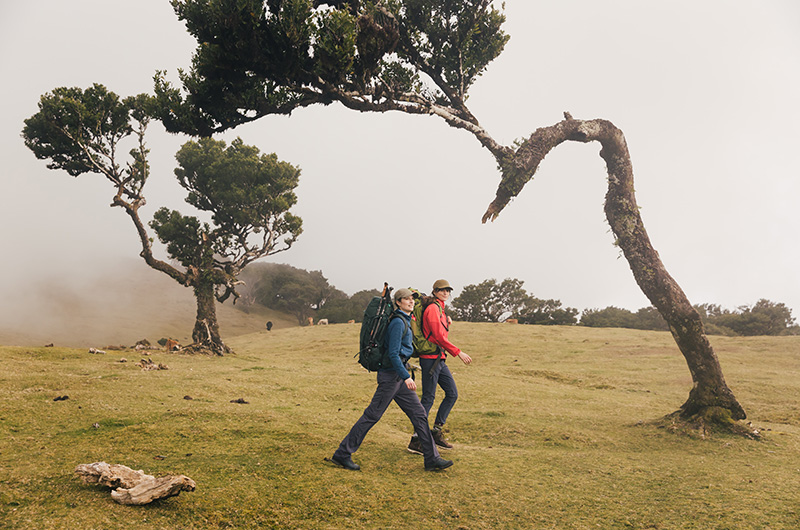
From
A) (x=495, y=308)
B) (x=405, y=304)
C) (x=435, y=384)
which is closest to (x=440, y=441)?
(x=435, y=384)

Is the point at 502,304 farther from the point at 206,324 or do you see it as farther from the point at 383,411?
the point at 383,411

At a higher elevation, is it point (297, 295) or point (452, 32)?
point (452, 32)

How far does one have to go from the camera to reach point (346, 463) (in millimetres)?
5812

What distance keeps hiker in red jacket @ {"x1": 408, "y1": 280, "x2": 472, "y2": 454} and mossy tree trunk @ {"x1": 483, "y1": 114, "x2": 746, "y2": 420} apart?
449 cm

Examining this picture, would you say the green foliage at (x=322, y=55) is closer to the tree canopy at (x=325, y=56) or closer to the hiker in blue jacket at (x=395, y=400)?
the tree canopy at (x=325, y=56)

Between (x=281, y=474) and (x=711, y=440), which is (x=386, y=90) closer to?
(x=281, y=474)

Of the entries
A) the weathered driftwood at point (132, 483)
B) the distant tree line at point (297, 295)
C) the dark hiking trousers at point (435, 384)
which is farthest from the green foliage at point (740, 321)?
the weathered driftwood at point (132, 483)

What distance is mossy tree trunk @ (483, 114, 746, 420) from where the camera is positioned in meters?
9.83

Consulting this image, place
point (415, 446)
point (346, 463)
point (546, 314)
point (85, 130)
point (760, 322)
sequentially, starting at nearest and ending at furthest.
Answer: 1. point (346, 463)
2. point (415, 446)
3. point (85, 130)
4. point (760, 322)
5. point (546, 314)

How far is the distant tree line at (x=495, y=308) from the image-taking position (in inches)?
1799

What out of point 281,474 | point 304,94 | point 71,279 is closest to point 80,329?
point 71,279

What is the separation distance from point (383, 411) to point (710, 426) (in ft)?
26.1

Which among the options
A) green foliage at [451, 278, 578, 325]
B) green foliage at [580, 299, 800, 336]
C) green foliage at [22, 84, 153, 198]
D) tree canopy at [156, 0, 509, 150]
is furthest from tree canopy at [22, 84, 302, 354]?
green foliage at [580, 299, 800, 336]

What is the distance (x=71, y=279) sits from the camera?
65125mm
